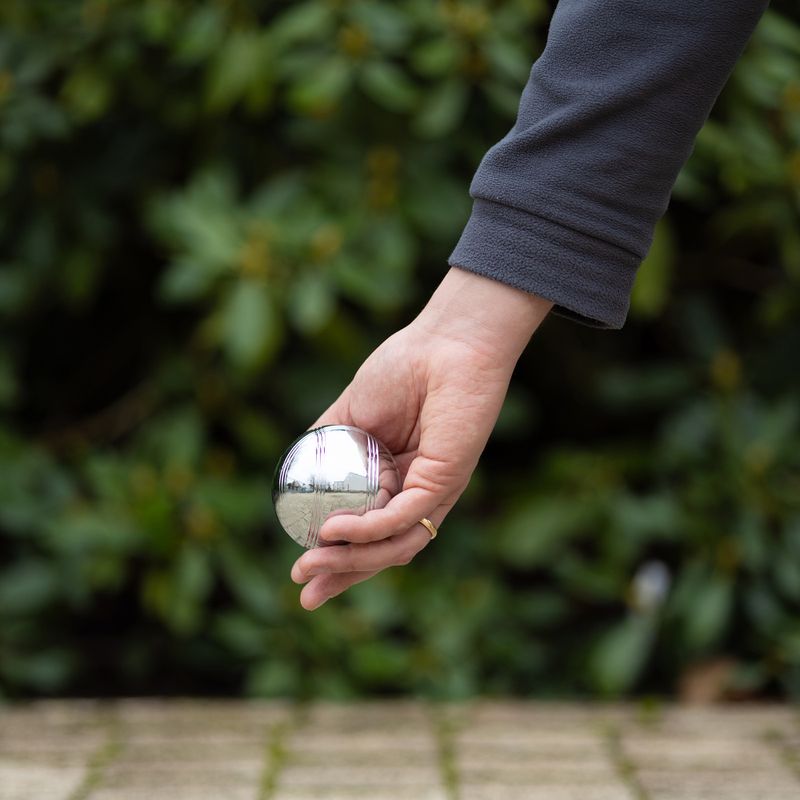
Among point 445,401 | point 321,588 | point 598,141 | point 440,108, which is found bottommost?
point 321,588

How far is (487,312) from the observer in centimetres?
175

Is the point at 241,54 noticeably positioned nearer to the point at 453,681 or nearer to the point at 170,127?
the point at 170,127

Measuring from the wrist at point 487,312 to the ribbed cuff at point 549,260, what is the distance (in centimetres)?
3

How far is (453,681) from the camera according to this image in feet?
11.3

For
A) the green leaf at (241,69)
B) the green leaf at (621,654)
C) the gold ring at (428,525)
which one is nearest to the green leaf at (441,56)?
the green leaf at (241,69)

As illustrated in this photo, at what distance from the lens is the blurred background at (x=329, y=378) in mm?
3445

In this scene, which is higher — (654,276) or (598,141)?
(598,141)

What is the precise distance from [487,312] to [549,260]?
12 cm

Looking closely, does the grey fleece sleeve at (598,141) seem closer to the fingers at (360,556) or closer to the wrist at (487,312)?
the wrist at (487,312)

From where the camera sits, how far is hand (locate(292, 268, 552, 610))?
174 cm

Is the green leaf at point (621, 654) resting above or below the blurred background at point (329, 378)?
below

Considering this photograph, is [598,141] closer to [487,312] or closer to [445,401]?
[487,312]

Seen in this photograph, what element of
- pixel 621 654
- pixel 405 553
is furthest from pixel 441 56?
pixel 405 553

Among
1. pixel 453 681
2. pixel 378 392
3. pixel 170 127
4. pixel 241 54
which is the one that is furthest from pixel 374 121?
pixel 378 392
